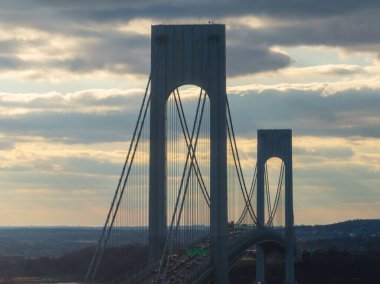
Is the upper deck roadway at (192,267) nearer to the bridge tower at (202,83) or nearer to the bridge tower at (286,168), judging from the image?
the bridge tower at (202,83)

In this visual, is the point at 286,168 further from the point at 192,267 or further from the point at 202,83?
the point at 192,267

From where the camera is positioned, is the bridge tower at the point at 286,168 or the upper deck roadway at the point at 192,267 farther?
the bridge tower at the point at 286,168

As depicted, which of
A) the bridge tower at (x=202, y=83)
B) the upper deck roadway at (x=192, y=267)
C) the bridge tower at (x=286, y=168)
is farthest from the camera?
the bridge tower at (x=286, y=168)

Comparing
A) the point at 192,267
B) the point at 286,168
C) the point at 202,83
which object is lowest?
the point at 192,267

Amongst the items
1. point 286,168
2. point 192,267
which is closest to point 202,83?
point 192,267

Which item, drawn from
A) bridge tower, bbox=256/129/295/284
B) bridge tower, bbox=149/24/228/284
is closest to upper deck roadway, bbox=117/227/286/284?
bridge tower, bbox=149/24/228/284

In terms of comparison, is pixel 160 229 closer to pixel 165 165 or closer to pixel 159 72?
pixel 165 165

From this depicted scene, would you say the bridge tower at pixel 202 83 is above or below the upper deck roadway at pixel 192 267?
above

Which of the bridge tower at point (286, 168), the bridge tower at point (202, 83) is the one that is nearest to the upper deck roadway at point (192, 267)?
the bridge tower at point (202, 83)

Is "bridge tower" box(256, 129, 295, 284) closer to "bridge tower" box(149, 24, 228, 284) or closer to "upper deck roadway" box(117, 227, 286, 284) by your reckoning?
"upper deck roadway" box(117, 227, 286, 284)
